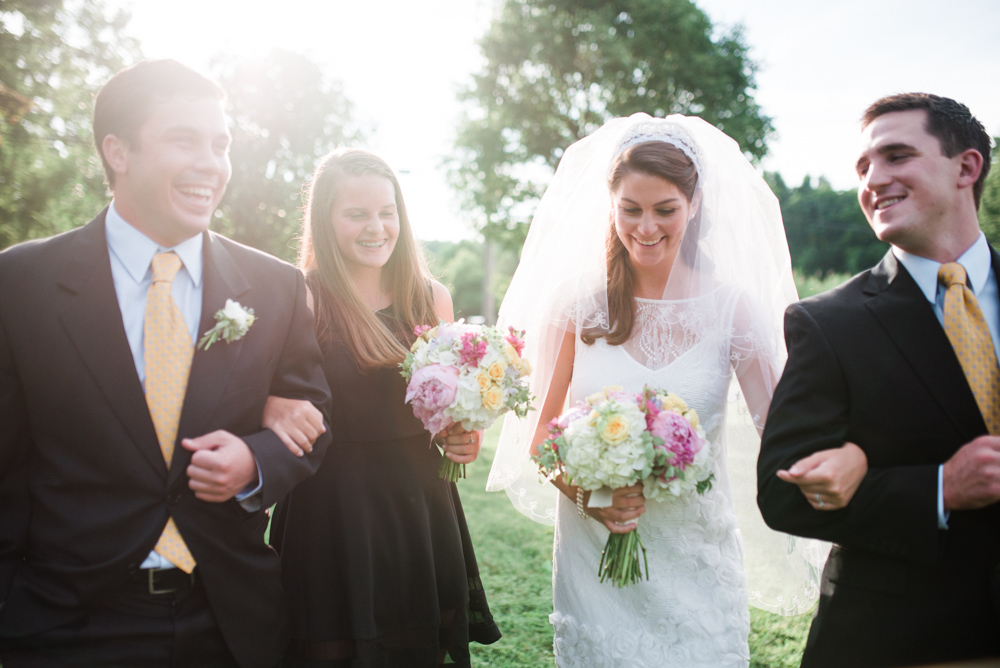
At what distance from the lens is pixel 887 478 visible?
2166mm

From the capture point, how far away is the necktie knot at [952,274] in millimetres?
2260

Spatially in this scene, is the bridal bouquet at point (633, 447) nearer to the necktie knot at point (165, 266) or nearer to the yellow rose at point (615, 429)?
the yellow rose at point (615, 429)

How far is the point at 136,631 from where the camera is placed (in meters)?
2.42

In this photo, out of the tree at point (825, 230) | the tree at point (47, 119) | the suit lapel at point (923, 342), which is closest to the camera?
the suit lapel at point (923, 342)

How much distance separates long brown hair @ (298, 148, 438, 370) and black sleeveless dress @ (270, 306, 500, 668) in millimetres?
114

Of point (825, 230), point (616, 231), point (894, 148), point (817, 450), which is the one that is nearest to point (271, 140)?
point (616, 231)

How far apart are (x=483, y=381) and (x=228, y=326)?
1.13m

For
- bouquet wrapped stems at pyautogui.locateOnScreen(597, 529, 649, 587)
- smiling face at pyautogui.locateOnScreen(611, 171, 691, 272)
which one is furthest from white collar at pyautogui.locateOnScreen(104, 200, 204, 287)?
bouquet wrapped stems at pyautogui.locateOnScreen(597, 529, 649, 587)

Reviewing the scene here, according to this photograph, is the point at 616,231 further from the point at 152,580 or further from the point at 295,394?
the point at 152,580

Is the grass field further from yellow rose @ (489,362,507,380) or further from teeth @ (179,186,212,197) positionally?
teeth @ (179,186,212,197)

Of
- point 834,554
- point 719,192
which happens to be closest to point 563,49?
point 719,192

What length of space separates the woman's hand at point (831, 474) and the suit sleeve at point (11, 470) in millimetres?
2774

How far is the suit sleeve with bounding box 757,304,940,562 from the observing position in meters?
2.12

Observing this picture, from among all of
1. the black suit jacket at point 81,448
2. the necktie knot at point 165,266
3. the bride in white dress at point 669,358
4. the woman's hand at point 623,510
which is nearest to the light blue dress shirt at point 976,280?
the bride in white dress at point 669,358
